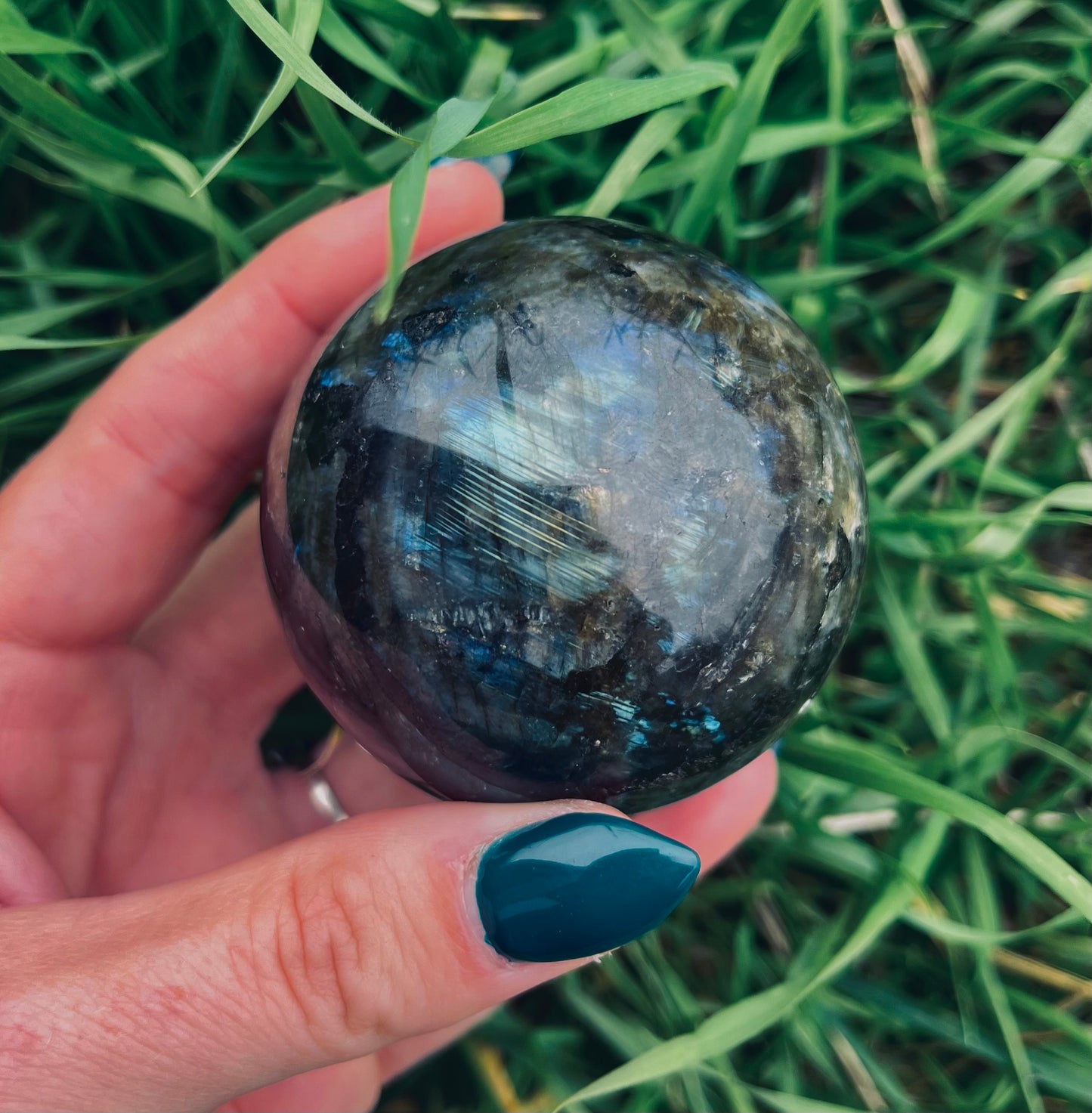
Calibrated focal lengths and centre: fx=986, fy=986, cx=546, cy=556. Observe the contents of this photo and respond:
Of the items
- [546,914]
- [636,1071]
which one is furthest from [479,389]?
[636,1071]

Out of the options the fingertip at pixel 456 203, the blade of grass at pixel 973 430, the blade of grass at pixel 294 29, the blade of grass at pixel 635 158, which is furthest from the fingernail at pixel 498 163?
the blade of grass at pixel 973 430

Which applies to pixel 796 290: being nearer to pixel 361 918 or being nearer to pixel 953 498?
pixel 953 498

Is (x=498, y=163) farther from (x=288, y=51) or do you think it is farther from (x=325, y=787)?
(x=325, y=787)

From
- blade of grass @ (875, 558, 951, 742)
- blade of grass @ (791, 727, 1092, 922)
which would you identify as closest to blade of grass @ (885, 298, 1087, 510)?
blade of grass @ (875, 558, 951, 742)

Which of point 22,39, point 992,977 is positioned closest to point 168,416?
point 22,39

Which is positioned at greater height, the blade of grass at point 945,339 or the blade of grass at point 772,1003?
the blade of grass at point 945,339

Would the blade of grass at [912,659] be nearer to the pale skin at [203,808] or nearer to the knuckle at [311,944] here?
the pale skin at [203,808]
